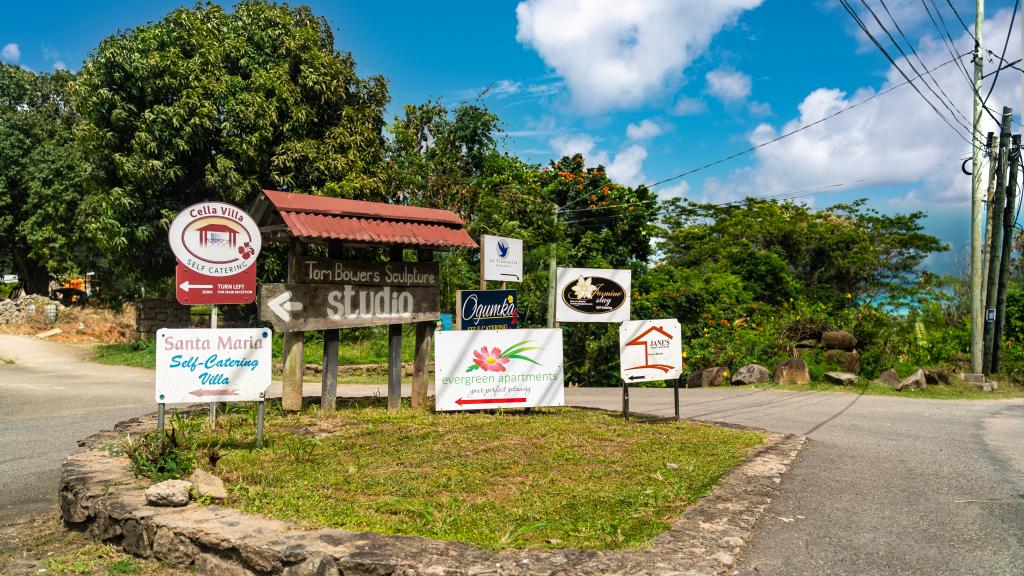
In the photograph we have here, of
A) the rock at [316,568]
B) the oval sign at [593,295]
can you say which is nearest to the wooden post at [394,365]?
the oval sign at [593,295]

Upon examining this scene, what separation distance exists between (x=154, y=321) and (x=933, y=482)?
23.9 metres

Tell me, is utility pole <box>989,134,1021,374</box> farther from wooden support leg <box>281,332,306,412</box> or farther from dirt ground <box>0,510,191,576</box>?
dirt ground <box>0,510,191,576</box>

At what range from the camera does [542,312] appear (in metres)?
19.1

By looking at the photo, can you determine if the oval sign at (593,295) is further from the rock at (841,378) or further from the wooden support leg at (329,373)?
the rock at (841,378)

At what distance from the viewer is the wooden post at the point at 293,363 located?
8.48m

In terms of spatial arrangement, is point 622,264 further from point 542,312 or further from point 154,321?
point 154,321

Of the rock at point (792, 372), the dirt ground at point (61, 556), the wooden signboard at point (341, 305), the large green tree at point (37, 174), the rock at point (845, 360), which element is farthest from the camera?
the large green tree at point (37, 174)

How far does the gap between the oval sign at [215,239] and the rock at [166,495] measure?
9.89 ft

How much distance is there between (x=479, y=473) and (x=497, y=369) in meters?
3.46

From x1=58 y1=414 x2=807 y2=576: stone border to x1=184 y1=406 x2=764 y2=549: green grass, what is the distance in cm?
21

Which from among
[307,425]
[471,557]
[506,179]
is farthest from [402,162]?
[471,557]

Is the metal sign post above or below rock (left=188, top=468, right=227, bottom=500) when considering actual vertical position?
above

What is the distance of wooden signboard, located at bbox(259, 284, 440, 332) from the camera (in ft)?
27.1

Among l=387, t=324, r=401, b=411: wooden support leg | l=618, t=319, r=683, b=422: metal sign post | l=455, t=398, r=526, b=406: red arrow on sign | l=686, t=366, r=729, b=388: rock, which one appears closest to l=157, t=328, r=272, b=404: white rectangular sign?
l=387, t=324, r=401, b=411: wooden support leg
